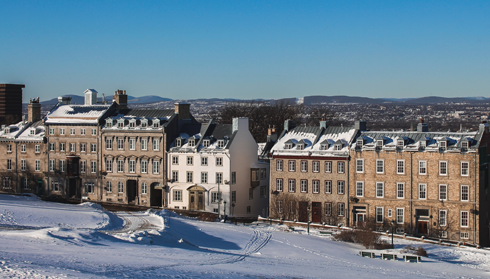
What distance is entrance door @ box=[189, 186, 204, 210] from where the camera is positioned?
77.3 meters

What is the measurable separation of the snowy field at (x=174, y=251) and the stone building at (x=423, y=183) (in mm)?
5185

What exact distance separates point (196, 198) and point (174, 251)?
30.0m

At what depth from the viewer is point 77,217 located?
60938 mm

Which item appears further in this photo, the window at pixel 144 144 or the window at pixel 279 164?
the window at pixel 144 144

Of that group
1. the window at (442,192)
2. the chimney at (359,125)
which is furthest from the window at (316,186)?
the window at (442,192)

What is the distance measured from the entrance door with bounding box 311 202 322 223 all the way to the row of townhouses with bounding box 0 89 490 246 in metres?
0.11

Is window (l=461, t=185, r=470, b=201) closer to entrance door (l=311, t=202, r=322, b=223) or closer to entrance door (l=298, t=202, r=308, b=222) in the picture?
entrance door (l=311, t=202, r=322, b=223)

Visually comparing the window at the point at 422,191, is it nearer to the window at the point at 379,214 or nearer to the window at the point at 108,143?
the window at the point at 379,214

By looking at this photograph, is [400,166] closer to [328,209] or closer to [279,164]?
[328,209]

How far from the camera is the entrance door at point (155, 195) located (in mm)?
81062

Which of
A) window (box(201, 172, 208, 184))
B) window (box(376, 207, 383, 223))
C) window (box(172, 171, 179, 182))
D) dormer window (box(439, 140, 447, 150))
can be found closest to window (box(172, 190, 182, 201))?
window (box(172, 171, 179, 182))

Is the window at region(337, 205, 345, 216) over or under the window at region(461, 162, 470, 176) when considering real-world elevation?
under

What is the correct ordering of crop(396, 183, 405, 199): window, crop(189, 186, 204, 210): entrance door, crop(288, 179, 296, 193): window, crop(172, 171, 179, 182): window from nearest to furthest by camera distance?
crop(396, 183, 405, 199): window
crop(288, 179, 296, 193): window
crop(189, 186, 204, 210): entrance door
crop(172, 171, 179, 182): window

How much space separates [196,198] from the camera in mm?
77688
